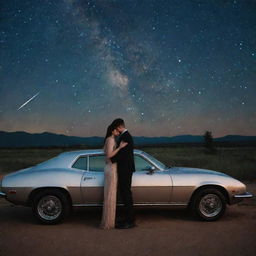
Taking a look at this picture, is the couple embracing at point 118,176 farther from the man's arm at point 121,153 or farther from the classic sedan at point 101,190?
the classic sedan at point 101,190

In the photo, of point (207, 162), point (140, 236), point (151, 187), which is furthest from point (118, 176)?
point (207, 162)

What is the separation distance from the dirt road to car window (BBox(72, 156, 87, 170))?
1.07m

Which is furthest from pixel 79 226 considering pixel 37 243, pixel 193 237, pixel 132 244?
pixel 193 237

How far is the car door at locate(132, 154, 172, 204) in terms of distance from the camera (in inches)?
236

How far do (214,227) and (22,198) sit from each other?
3.49 m

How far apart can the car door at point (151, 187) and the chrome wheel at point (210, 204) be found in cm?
65

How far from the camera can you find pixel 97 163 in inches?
245

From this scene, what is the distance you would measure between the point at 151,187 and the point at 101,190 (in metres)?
0.92

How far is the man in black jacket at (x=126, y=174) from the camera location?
5.76 metres

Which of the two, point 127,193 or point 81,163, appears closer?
point 127,193

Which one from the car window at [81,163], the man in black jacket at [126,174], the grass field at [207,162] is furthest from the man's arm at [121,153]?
the grass field at [207,162]

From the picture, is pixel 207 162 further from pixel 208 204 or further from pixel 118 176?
pixel 118 176

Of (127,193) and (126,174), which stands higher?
(126,174)

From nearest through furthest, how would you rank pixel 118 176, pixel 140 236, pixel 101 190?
A: pixel 140 236
pixel 118 176
pixel 101 190
